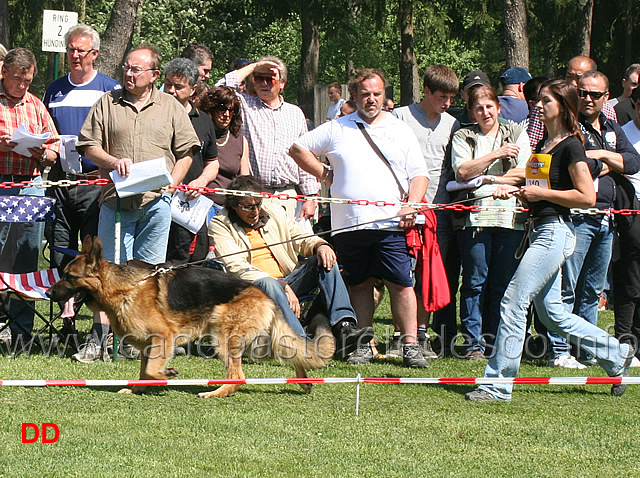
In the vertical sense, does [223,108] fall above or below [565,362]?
above

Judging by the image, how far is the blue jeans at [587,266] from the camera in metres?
7.25

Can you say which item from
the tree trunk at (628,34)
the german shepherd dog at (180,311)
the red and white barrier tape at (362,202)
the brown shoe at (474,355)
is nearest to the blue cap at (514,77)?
the red and white barrier tape at (362,202)

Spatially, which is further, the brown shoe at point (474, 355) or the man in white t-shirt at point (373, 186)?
the brown shoe at point (474, 355)

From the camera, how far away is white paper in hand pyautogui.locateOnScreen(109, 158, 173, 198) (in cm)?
655

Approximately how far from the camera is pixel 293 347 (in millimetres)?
6207

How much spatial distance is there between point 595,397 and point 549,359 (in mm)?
1343

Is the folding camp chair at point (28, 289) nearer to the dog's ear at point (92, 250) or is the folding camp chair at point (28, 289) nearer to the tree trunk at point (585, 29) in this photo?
the dog's ear at point (92, 250)

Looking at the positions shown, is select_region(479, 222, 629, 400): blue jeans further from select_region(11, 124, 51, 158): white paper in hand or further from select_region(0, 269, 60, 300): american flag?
A: select_region(11, 124, 51, 158): white paper in hand

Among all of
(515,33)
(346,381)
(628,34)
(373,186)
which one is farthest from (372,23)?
(346,381)

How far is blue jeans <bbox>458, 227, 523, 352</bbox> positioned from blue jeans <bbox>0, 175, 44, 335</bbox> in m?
3.63

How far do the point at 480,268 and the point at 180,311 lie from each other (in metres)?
2.76

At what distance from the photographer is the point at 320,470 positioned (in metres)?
4.40

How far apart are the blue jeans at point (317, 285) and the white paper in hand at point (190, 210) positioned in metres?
0.89

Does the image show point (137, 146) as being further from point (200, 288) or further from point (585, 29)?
point (585, 29)
